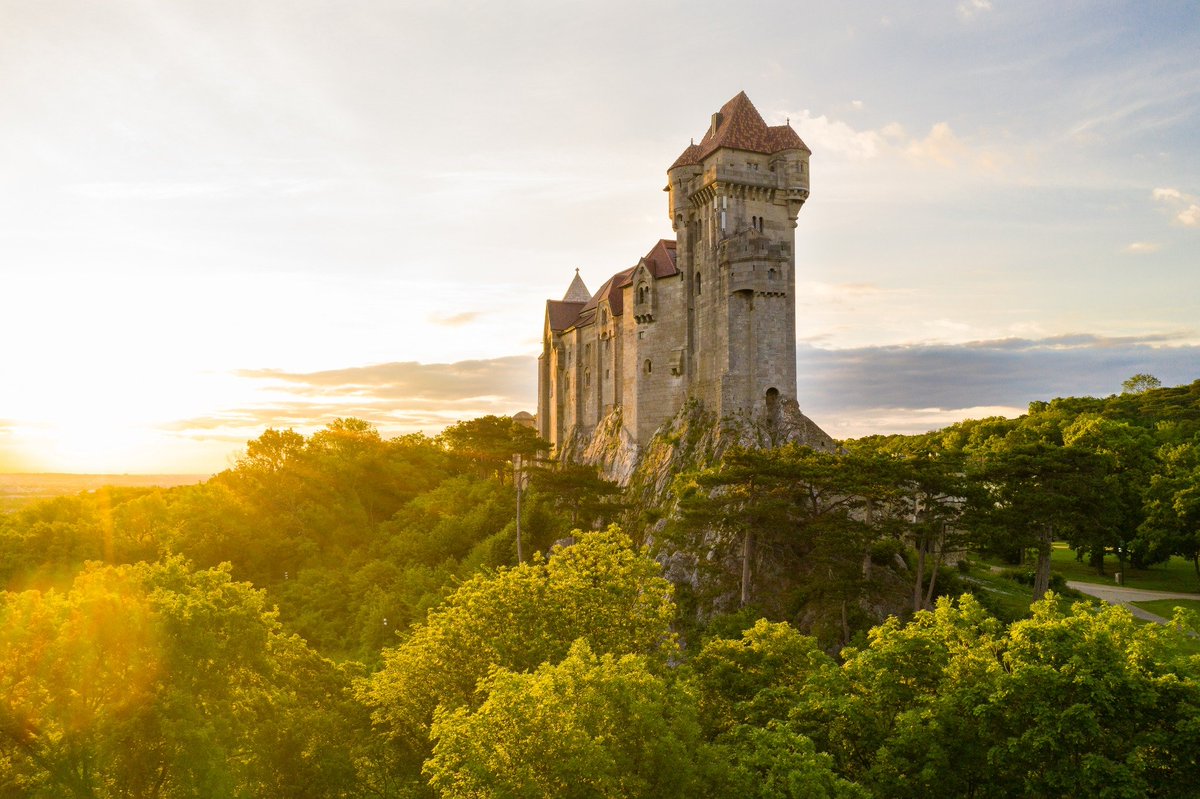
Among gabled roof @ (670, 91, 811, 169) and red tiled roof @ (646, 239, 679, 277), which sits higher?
gabled roof @ (670, 91, 811, 169)

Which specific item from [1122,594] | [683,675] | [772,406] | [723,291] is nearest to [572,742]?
[683,675]

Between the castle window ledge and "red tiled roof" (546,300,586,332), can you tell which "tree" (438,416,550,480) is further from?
the castle window ledge

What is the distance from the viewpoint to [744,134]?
221ft

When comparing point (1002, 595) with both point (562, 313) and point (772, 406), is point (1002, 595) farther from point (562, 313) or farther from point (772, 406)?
point (562, 313)

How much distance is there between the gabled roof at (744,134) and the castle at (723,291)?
0.11 metres

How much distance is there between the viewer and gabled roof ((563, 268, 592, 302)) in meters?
105

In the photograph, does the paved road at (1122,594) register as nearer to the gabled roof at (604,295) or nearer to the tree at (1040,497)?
the tree at (1040,497)

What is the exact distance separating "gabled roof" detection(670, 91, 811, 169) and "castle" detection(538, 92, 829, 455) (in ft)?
0.37

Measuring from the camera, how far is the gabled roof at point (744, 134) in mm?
66938

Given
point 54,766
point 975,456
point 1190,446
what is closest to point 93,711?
point 54,766

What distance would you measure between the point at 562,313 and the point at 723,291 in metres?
34.1

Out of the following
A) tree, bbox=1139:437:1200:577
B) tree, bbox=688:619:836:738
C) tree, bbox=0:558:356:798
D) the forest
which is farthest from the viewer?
tree, bbox=1139:437:1200:577

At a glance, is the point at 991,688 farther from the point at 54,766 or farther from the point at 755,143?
the point at 755,143

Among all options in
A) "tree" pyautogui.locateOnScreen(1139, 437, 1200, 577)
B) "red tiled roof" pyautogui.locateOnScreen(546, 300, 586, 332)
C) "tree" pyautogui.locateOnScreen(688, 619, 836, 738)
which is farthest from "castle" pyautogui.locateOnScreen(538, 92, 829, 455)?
"tree" pyautogui.locateOnScreen(688, 619, 836, 738)
